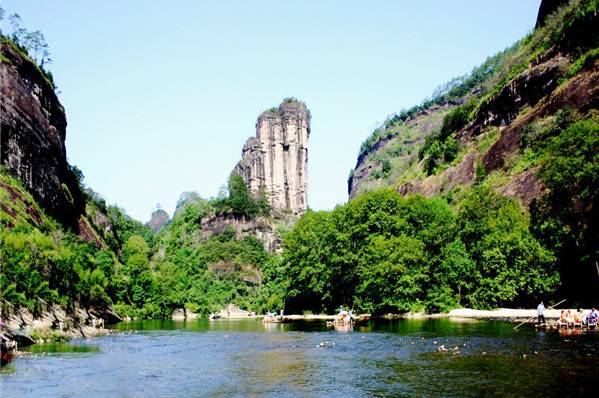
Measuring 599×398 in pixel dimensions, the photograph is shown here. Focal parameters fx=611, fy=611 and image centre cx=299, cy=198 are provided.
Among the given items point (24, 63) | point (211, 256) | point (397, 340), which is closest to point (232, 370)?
point (397, 340)

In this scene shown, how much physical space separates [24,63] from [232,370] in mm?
82409

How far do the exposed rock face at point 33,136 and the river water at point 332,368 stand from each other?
5027cm

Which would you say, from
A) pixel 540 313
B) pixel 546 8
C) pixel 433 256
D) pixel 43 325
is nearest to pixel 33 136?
pixel 43 325

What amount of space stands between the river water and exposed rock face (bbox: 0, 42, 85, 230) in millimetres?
50275

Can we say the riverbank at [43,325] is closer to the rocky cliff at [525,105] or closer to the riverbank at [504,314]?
the riverbank at [504,314]

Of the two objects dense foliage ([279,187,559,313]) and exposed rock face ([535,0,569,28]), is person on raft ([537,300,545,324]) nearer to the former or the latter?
dense foliage ([279,187,559,313])

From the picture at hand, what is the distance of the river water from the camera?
2559 centimetres

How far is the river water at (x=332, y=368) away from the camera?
1008 inches

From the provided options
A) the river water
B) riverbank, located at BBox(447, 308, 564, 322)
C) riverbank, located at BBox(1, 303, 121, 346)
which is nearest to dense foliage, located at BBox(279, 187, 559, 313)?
riverbank, located at BBox(447, 308, 564, 322)

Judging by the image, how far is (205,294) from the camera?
146 m

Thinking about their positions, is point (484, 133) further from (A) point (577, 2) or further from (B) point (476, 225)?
(B) point (476, 225)

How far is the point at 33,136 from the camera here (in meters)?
94.9

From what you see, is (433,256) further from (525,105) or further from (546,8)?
(546,8)

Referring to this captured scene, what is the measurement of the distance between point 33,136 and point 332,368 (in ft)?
256
